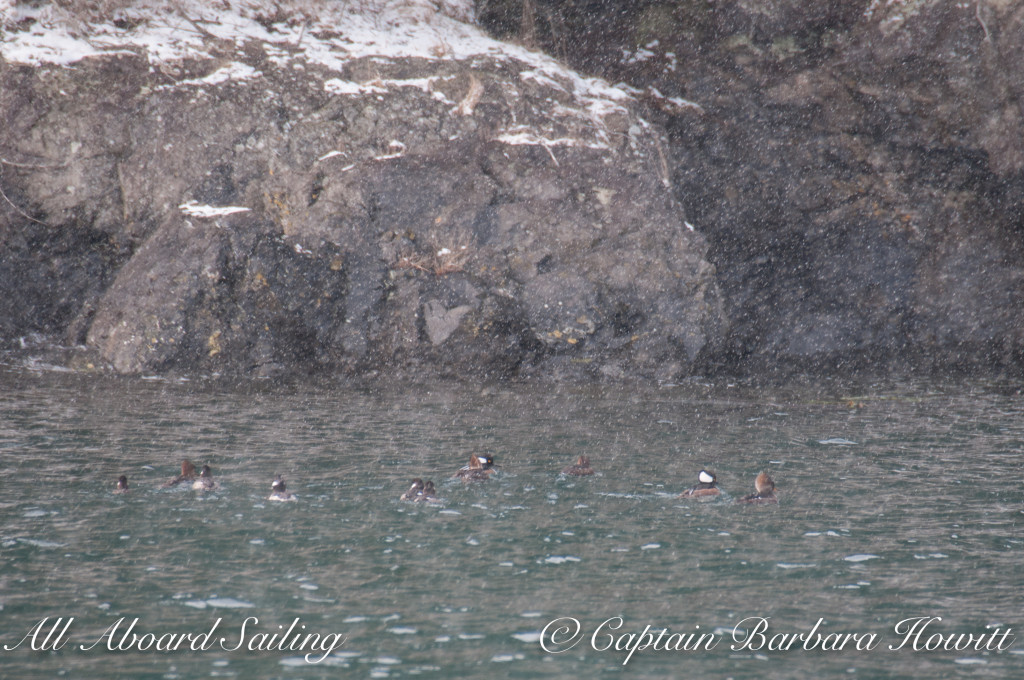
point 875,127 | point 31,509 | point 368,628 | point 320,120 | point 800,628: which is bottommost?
point 31,509

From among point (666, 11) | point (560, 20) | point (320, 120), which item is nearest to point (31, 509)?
point (320, 120)

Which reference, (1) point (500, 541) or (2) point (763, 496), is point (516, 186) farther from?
(1) point (500, 541)

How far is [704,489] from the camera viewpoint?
14.6 metres

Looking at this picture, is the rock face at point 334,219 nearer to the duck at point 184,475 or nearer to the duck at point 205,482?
the duck at point 184,475

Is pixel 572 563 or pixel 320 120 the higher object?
pixel 320 120

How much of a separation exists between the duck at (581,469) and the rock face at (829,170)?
49.9 feet

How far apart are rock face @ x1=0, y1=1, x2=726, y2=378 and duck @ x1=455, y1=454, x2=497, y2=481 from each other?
11521mm

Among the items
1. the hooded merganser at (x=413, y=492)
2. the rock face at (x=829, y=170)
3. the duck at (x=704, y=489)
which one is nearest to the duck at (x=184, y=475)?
the hooded merganser at (x=413, y=492)

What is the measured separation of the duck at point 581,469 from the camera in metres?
16.0

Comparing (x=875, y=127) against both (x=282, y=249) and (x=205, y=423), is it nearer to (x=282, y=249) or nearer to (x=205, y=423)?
(x=282, y=249)

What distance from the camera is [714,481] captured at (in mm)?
14812

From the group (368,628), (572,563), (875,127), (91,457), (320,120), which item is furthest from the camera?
(875,127)

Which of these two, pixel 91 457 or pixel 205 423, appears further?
pixel 205 423

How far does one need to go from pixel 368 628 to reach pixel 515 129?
73.1ft
